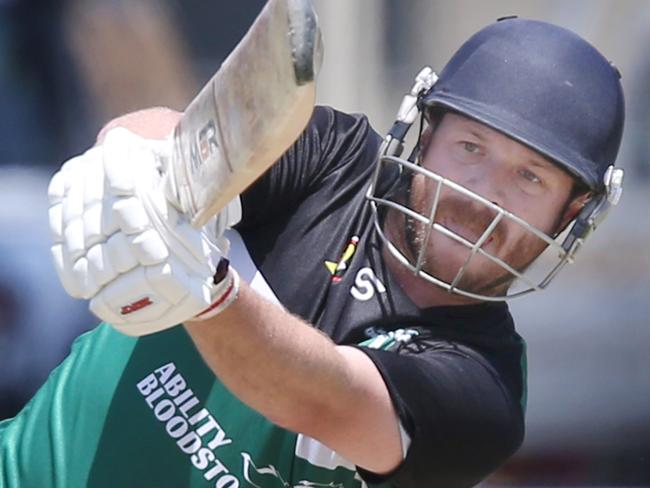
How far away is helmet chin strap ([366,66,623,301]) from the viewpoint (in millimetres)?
2176

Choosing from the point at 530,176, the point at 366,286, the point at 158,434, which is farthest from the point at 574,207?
the point at 158,434

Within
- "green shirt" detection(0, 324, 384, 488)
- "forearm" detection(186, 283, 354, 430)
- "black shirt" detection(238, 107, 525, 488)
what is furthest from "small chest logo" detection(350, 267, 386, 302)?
"forearm" detection(186, 283, 354, 430)

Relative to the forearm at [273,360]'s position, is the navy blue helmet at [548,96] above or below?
above

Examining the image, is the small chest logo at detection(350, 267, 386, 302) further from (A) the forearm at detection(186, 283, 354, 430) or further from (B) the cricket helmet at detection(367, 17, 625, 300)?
(A) the forearm at detection(186, 283, 354, 430)

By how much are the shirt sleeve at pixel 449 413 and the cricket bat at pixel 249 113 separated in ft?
1.46

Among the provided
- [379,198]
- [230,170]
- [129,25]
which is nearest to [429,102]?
[379,198]

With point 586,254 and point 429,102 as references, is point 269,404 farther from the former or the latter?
point 586,254

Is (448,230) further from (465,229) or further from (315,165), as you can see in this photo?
(315,165)

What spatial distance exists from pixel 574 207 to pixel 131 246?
3.16 ft

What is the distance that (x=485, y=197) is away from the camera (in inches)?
87.8

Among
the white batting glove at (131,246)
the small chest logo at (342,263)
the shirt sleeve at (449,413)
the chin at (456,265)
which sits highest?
the white batting glove at (131,246)

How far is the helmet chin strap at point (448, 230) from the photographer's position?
2.18 m

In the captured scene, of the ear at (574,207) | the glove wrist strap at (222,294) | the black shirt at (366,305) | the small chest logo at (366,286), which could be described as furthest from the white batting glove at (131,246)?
the ear at (574,207)

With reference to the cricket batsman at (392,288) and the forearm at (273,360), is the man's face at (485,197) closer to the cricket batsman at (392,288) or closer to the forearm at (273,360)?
the cricket batsman at (392,288)
